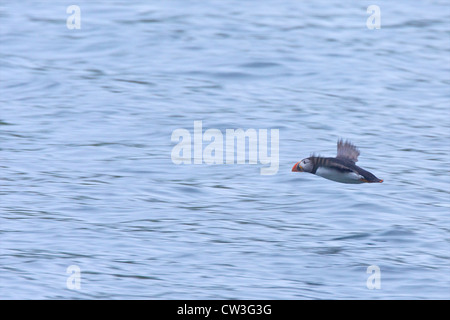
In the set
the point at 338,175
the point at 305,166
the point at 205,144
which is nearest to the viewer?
the point at 338,175

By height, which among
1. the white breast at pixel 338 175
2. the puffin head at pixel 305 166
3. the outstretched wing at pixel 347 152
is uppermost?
the outstretched wing at pixel 347 152

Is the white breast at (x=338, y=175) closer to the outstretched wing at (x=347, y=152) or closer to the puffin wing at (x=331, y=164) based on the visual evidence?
the puffin wing at (x=331, y=164)

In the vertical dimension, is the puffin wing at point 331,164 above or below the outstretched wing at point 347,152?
below

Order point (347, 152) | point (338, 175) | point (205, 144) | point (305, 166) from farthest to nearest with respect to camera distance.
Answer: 1. point (205, 144)
2. point (347, 152)
3. point (305, 166)
4. point (338, 175)

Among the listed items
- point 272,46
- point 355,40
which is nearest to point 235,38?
point 272,46

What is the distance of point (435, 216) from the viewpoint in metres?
9.40

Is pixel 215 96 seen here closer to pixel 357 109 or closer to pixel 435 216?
pixel 357 109

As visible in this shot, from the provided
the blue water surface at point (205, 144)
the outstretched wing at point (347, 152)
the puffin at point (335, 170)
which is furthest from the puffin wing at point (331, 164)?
the blue water surface at point (205, 144)

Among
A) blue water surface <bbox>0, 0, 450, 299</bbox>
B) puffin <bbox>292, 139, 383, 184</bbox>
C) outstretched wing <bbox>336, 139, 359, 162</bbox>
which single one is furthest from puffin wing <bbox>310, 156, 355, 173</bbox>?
blue water surface <bbox>0, 0, 450, 299</bbox>

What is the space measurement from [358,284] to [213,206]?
2.40m

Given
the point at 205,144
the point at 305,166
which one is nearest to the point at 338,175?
the point at 305,166

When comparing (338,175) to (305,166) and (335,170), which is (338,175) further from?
(305,166)

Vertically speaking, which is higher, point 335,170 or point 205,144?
point 205,144

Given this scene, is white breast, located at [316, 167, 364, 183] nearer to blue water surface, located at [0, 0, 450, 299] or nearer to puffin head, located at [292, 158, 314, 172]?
puffin head, located at [292, 158, 314, 172]
